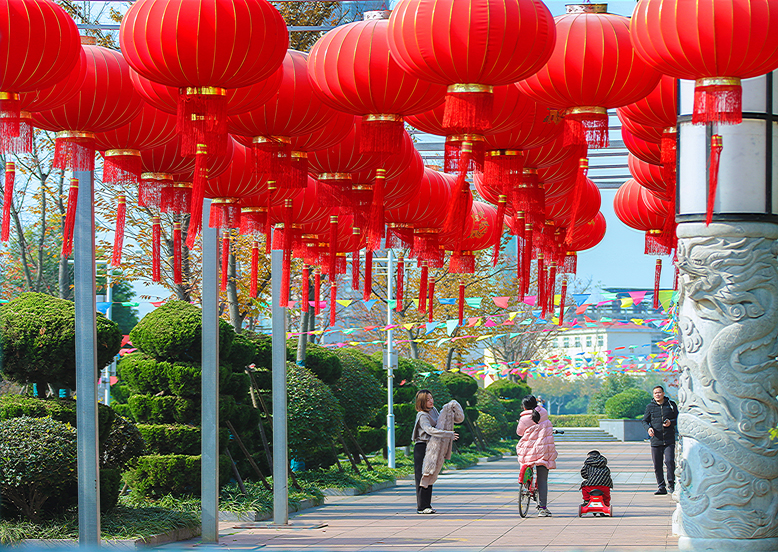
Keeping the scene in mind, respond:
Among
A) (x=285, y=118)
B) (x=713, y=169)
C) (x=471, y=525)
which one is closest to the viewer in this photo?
(x=713, y=169)

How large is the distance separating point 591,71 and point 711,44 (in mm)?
909

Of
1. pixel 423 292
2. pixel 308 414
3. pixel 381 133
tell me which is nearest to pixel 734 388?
pixel 381 133

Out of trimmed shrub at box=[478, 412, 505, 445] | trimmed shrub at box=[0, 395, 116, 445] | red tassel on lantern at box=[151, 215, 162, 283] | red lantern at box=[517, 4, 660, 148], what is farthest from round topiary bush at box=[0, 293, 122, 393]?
trimmed shrub at box=[478, 412, 505, 445]

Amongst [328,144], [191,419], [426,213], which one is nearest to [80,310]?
[328,144]

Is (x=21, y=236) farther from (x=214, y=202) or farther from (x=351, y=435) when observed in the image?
(x=214, y=202)

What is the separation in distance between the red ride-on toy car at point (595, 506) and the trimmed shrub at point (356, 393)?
20.3 ft

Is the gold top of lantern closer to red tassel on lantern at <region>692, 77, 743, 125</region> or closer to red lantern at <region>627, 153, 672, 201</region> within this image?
red tassel on lantern at <region>692, 77, 743, 125</region>

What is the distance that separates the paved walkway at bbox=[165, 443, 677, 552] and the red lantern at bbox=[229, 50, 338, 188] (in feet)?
13.0

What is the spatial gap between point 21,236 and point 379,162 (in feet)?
44.9

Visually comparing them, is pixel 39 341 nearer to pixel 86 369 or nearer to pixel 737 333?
pixel 86 369

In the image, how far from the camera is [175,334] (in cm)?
1155

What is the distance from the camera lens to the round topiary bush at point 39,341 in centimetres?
957

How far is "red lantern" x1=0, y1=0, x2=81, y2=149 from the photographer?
18.3 ft

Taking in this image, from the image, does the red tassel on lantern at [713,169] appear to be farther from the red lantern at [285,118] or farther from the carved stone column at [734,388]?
the red lantern at [285,118]
